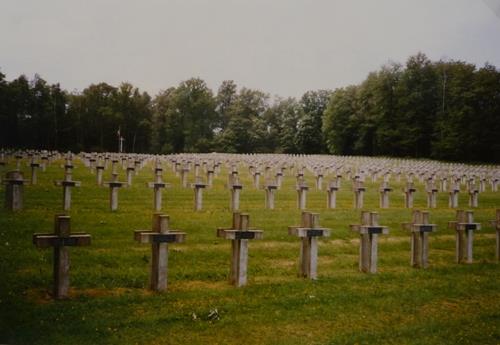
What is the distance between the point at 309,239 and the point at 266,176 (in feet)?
37.3

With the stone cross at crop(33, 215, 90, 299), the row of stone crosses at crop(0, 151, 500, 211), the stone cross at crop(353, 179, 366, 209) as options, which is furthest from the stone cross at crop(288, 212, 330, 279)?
the stone cross at crop(353, 179, 366, 209)

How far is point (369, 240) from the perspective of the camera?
323 inches

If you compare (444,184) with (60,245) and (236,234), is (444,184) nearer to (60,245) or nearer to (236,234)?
(236,234)

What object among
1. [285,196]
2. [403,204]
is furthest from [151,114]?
[403,204]

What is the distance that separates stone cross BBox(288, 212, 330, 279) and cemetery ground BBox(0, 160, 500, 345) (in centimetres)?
23

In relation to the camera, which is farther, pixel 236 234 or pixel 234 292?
pixel 236 234

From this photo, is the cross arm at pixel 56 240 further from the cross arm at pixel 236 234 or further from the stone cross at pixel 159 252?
the cross arm at pixel 236 234

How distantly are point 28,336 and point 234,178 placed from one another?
947 cm

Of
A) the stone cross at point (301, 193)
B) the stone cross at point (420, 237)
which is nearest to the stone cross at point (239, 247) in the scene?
the stone cross at point (420, 237)

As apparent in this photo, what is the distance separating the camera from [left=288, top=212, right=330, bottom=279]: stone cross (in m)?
7.48

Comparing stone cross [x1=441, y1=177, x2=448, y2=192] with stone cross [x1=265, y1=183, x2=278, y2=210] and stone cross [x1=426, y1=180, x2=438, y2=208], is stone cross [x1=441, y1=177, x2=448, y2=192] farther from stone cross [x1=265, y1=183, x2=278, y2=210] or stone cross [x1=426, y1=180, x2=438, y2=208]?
stone cross [x1=265, y1=183, x2=278, y2=210]

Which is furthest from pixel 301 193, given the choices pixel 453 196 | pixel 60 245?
pixel 60 245

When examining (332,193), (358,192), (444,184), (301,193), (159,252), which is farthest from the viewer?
(444,184)

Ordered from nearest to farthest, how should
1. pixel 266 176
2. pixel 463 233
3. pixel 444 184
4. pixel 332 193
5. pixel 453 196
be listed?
pixel 463 233, pixel 332 193, pixel 453 196, pixel 266 176, pixel 444 184
